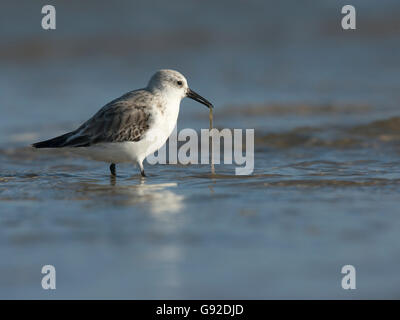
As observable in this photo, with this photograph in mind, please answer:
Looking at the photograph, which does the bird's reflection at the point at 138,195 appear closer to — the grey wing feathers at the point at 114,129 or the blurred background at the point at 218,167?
the blurred background at the point at 218,167

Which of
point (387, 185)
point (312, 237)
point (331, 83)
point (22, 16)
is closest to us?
point (312, 237)

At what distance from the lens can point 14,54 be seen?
16266 mm

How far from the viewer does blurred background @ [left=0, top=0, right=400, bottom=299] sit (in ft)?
17.5

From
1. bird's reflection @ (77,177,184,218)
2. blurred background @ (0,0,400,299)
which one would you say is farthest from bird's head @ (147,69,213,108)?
bird's reflection @ (77,177,184,218)

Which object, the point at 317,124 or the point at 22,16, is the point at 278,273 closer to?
the point at 317,124

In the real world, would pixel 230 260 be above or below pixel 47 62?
below

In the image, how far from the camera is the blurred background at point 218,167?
5332 millimetres

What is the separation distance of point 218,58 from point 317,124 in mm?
5216

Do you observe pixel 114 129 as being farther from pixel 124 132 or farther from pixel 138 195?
pixel 138 195

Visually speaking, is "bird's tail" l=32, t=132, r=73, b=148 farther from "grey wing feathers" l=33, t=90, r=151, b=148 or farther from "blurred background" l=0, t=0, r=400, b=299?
"blurred background" l=0, t=0, r=400, b=299

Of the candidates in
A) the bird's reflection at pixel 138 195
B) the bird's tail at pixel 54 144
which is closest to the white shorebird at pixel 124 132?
the bird's tail at pixel 54 144

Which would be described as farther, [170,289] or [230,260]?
[230,260]
